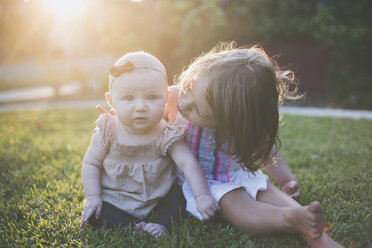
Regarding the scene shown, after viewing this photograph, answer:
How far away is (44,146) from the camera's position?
12.1 feet

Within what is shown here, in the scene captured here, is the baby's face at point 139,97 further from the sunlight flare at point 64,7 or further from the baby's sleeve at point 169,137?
the sunlight flare at point 64,7

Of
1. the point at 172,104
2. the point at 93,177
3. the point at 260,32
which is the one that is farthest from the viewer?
the point at 260,32

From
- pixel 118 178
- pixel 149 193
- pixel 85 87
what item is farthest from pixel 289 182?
pixel 85 87

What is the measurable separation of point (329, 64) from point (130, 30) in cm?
576

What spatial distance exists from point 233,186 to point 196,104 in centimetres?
52

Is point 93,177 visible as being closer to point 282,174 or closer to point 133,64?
point 133,64

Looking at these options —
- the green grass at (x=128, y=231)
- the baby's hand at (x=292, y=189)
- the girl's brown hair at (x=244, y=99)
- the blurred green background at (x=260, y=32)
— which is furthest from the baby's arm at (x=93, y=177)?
the blurred green background at (x=260, y=32)

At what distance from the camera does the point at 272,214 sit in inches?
62.6

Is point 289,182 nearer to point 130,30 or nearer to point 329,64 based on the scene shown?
point 329,64

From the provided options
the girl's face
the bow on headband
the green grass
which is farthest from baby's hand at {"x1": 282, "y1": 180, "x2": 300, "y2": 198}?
the bow on headband

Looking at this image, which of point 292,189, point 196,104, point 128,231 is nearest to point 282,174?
point 292,189

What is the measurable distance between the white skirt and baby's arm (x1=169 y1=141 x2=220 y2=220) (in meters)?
0.09

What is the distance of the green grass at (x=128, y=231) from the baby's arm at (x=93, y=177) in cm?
Answer: 13

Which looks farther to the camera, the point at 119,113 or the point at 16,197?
the point at 16,197
